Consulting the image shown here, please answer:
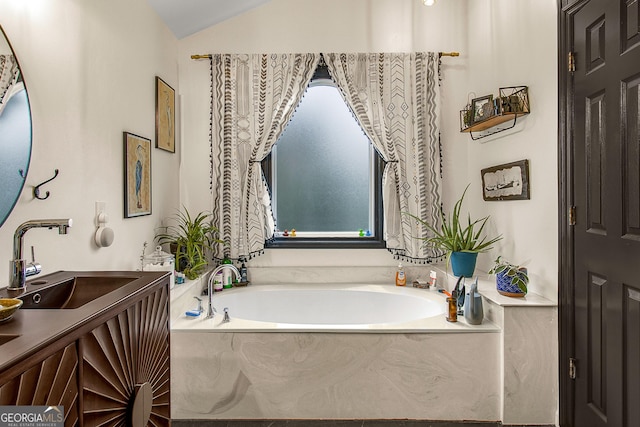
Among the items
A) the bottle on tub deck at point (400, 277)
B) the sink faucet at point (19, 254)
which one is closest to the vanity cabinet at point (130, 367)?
the sink faucet at point (19, 254)

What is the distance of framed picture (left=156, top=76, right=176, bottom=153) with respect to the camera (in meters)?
2.62

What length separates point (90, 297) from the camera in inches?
57.7

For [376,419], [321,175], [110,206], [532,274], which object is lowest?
[376,419]

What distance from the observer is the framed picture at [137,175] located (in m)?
2.19

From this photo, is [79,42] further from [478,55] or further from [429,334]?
[478,55]

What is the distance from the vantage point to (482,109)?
99.8 inches

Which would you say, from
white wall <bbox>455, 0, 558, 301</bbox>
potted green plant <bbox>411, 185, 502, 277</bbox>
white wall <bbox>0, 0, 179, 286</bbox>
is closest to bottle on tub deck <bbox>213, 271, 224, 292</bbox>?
white wall <bbox>0, 0, 179, 286</bbox>

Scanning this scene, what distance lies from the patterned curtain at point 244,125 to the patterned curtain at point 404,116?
407mm

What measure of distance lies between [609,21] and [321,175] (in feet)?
6.67

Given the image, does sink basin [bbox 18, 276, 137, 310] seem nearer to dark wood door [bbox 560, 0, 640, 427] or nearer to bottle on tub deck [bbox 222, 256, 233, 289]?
bottle on tub deck [bbox 222, 256, 233, 289]

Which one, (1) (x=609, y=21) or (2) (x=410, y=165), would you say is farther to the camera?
(2) (x=410, y=165)

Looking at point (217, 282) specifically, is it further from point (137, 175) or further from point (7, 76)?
point (7, 76)

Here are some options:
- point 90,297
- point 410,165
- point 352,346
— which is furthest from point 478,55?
point 90,297

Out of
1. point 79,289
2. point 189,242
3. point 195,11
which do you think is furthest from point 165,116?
point 79,289
